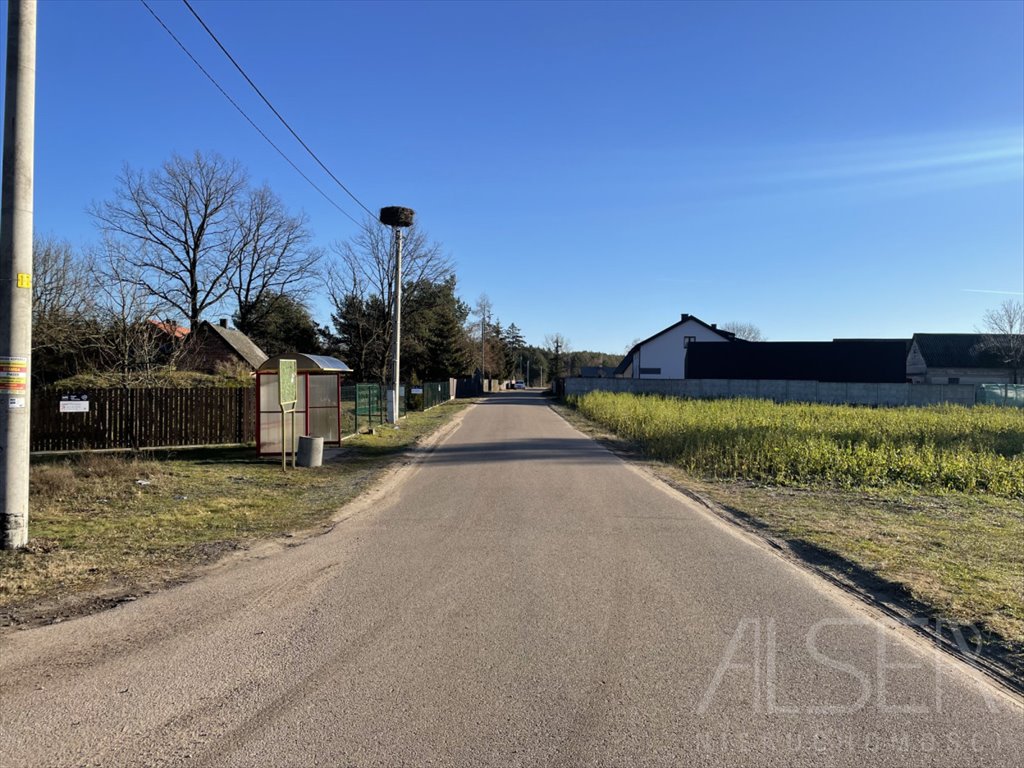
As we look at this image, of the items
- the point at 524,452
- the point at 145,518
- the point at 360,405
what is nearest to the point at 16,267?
the point at 145,518

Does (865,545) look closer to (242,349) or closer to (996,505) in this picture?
(996,505)

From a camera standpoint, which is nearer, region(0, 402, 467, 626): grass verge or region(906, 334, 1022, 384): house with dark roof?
region(0, 402, 467, 626): grass verge

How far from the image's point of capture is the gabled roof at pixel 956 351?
67.5 m

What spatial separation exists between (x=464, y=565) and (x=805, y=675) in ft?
11.4

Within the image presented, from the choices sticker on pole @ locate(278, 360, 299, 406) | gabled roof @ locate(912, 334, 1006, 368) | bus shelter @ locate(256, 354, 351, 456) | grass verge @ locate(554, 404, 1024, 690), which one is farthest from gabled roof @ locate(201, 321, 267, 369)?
gabled roof @ locate(912, 334, 1006, 368)

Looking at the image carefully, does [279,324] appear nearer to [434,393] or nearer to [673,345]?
[434,393]

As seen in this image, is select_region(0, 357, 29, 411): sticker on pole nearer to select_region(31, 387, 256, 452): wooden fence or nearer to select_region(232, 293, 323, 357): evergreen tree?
select_region(31, 387, 256, 452): wooden fence

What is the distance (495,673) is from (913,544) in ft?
20.2

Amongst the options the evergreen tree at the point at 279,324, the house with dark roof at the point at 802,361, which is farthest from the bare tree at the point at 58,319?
the house with dark roof at the point at 802,361

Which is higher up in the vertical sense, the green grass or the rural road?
the green grass

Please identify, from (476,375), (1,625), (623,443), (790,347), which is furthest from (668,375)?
(1,625)

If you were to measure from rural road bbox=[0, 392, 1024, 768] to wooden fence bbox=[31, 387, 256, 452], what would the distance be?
12.1m

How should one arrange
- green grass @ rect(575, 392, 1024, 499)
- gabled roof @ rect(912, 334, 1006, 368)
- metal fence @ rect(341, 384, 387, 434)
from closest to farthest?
green grass @ rect(575, 392, 1024, 499)
metal fence @ rect(341, 384, 387, 434)
gabled roof @ rect(912, 334, 1006, 368)

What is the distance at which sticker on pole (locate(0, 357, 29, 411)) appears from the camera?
7.12 m
